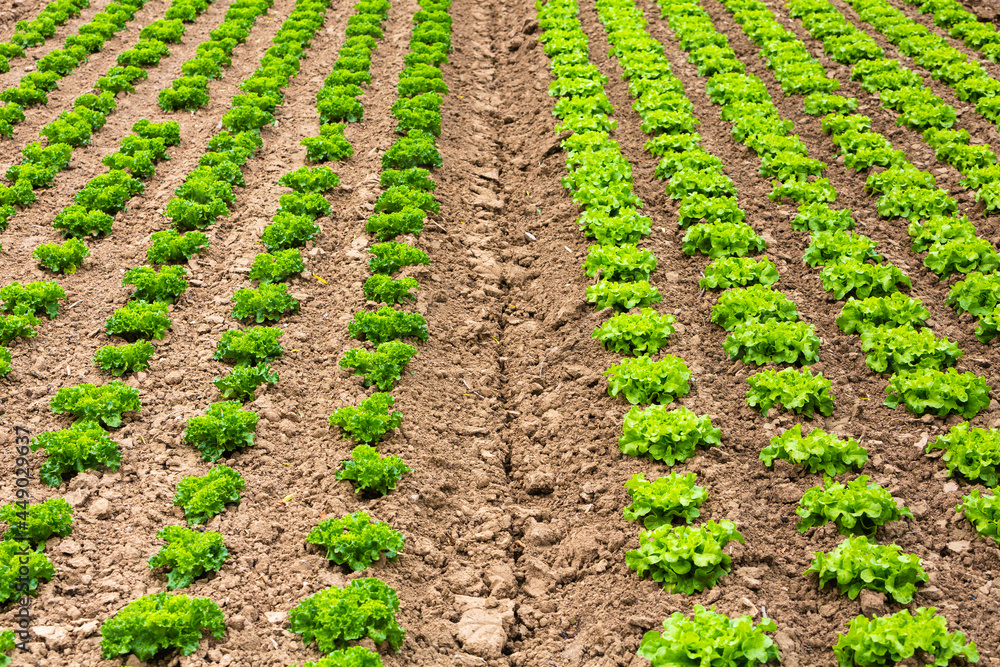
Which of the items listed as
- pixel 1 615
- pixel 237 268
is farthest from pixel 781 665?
pixel 237 268

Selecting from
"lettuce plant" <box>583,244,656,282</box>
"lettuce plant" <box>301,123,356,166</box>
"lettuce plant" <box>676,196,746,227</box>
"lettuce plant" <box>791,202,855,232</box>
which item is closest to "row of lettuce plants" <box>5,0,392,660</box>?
"lettuce plant" <box>301,123,356,166</box>

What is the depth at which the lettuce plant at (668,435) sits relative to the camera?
23.7 feet

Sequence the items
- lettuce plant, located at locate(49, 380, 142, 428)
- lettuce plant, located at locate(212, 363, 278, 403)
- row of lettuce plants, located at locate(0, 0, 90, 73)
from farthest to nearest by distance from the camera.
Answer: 1. row of lettuce plants, located at locate(0, 0, 90, 73)
2. lettuce plant, located at locate(212, 363, 278, 403)
3. lettuce plant, located at locate(49, 380, 142, 428)

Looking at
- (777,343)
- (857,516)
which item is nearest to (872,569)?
(857,516)

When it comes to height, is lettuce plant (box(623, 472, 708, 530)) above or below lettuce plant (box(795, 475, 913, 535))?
below

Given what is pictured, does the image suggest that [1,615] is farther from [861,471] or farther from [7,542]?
[861,471]

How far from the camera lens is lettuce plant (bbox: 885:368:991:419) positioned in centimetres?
730

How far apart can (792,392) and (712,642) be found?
122 inches

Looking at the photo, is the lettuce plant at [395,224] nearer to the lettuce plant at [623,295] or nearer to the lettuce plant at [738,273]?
the lettuce plant at [623,295]

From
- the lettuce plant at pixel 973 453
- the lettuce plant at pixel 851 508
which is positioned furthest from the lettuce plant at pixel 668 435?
the lettuce plant at pixel 973 453

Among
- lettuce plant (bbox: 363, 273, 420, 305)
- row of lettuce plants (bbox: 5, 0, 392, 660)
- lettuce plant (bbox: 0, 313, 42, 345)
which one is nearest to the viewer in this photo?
row of lettuce plants (bbox: 5, 0, 392, 660)

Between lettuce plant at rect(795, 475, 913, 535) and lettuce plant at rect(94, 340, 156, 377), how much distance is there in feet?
23.0

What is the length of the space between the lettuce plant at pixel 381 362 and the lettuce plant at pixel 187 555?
2.47 m

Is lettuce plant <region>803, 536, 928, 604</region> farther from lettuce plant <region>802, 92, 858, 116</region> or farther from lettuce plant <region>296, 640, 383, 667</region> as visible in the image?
lettuce plant <region>802, 92, 858, 116</region>
